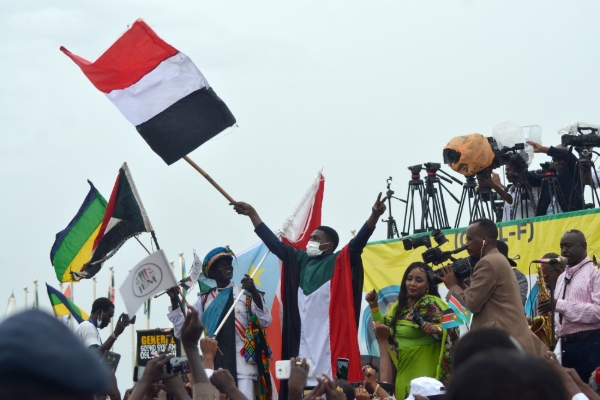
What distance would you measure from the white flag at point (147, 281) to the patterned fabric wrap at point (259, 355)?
3348 mm

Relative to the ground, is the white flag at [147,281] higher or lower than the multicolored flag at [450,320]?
higher

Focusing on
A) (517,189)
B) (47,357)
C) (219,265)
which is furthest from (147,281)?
(517,189)

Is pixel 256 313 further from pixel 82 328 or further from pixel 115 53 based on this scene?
pixel 115 53

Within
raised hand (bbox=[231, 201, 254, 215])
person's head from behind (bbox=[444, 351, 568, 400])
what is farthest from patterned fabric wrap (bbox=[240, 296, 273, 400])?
person's head from behind (bbox=[444, 351, 568, 400])

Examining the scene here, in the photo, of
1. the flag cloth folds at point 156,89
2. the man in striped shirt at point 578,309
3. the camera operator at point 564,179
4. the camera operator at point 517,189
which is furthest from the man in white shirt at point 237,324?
the camera operator at point 564,179

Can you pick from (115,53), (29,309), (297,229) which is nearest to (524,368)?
(29,309)

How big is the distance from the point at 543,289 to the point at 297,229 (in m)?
2.47

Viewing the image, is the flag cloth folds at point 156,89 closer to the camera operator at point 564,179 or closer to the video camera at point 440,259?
the video camera at point 440,259

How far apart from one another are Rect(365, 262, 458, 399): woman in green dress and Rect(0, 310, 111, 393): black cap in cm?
548

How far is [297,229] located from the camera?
8.87m

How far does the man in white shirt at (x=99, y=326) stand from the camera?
304 inches

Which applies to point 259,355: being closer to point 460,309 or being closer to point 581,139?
point 460,309

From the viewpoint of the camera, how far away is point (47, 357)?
4.34 feet

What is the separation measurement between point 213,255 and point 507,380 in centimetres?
667
